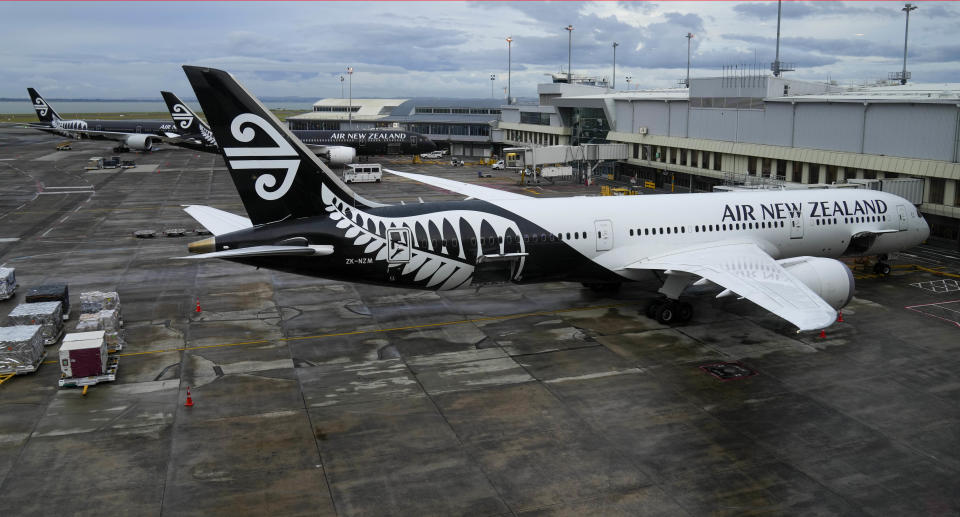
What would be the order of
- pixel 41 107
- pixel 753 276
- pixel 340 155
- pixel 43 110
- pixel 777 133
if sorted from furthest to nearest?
pixel 41 107 → pixel 43 110 → pixel 340 155 → pixel 777 133 → pixel 753 276

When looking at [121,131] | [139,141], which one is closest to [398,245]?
[139,141]

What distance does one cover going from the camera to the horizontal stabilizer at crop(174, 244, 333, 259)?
2373 centimetres

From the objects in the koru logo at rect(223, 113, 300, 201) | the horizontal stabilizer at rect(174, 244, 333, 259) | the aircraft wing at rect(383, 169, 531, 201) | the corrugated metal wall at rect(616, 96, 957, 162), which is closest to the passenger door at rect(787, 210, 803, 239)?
the aircraft wing at rect(383, 169, 531, 201)

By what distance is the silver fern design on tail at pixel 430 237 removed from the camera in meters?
26.3

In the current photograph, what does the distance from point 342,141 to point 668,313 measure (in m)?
82.4

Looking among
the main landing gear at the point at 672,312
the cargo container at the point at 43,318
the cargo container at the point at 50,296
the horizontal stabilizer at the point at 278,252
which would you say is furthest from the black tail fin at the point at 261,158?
the main landing gear at the point at 672,312

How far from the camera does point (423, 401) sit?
2081 cm

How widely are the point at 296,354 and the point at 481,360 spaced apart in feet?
21.5

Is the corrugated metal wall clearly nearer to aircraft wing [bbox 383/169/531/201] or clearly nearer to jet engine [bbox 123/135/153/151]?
aircraft wing [bbox 383/169/531/201]

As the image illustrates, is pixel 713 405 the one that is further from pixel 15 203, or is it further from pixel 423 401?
pixel 15 203

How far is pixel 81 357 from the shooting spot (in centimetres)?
2189

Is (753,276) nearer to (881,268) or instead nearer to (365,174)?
(881,268)

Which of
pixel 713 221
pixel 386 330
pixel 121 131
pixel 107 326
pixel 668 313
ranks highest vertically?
pixel 121 131

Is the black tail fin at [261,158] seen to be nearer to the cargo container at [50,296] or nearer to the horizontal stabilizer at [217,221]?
the horizontal stabilizer at [217,221]
